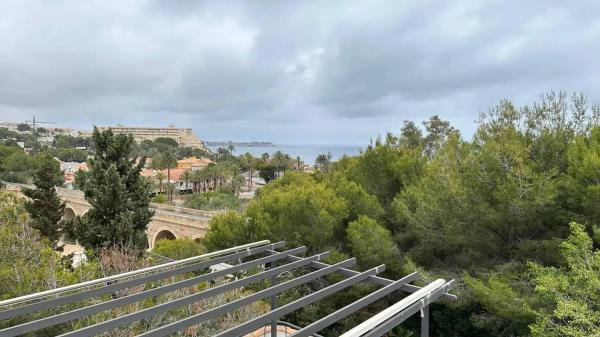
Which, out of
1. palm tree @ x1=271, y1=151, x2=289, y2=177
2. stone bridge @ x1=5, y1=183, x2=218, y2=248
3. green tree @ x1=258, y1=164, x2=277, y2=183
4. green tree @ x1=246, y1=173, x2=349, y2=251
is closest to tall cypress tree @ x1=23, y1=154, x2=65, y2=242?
stone bridge @ x1=5, y1=183, x2=218, y2=248

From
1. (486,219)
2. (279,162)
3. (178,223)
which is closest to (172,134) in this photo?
(279,162)

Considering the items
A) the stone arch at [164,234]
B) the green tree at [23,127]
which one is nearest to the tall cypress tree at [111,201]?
the stone arch at [164,234]

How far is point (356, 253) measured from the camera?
969cm

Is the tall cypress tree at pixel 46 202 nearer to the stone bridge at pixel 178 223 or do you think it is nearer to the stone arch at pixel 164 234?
the stone bridge at pixel 178 223

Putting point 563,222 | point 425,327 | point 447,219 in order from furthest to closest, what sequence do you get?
1. point 447,219
2. point 563,222
3. point 425,327

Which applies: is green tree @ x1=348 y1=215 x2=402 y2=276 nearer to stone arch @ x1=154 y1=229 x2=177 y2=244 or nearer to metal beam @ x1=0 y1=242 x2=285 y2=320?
metal beam @ x1=0 y1=242 x2=285 y2=320

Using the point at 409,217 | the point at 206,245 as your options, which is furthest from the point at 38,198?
the point at 409,217

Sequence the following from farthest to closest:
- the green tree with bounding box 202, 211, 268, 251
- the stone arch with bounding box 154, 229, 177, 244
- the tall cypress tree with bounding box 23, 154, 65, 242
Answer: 1. the stone arch with bounding box 154, 229, 177, 244
2. the tall cypress tree with bounding box 23, 154, 65, 242
3. the green tree with bounding box 202, 211, 268, 251

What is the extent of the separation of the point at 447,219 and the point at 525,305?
3092 millimetres

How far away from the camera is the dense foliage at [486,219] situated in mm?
7113

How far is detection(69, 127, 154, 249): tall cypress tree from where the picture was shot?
12359 millimetres

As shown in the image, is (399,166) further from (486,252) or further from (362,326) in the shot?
(362,326)

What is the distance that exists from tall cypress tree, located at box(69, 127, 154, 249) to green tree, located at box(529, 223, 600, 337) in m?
10.5

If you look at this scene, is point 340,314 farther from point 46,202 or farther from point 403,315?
point 46,202
